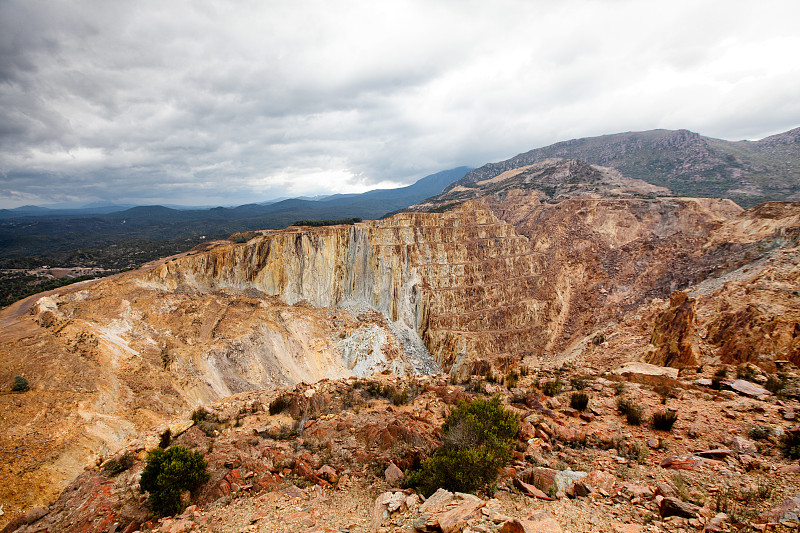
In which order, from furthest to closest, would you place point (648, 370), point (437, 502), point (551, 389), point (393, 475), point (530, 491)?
point (648, 370)
point (551, 389)
point (393, 475)
point (530, 491)
point (437, 502)

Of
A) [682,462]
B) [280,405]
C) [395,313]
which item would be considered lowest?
[395,313]

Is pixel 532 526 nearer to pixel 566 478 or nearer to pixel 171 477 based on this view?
pixel 566 478

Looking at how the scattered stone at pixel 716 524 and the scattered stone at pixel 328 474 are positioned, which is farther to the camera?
the scattered stone at pixel 328 474

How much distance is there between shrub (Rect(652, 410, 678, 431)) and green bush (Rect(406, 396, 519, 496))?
4110mm

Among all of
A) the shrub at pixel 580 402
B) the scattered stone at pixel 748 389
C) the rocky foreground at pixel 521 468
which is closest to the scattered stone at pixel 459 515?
the rocky foreground at pixel 521 468

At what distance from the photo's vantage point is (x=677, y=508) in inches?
215

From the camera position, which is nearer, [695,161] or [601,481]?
[601,481]

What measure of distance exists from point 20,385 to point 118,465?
10.1 m

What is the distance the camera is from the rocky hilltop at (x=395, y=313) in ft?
54.6

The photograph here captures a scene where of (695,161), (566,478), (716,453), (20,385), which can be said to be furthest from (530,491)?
(695,161)

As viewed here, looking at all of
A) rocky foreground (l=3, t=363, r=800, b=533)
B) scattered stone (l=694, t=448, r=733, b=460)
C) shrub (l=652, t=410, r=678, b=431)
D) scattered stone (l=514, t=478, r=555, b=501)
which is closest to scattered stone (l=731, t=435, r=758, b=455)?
rocky foreground (l=3, t=363, r=800, b=533)

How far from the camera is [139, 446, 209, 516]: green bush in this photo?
8.36 m

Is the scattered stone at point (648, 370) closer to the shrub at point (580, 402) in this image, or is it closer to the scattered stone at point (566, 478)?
the shrub at point (580, 402)

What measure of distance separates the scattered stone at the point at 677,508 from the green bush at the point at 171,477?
35.3ft
